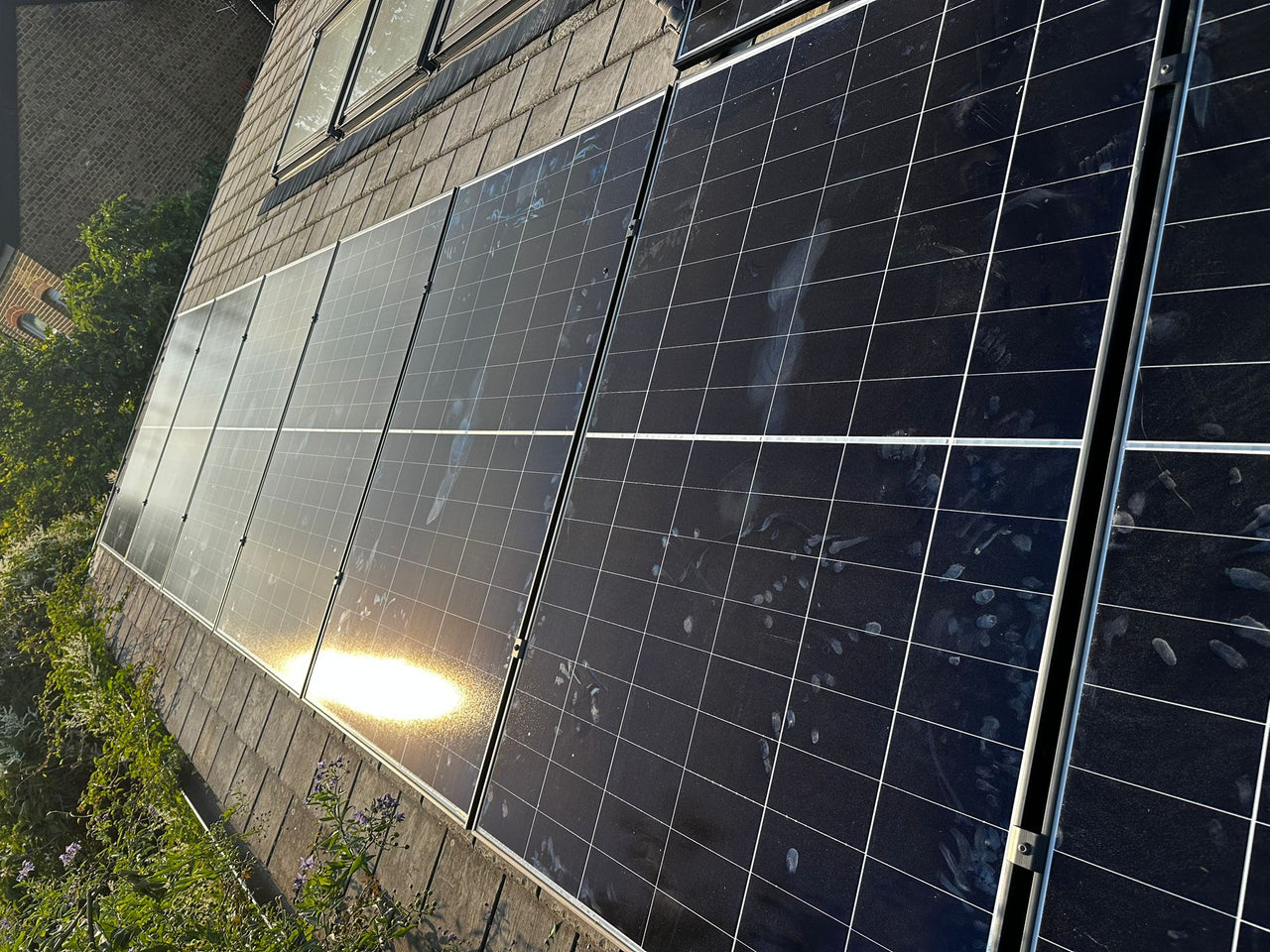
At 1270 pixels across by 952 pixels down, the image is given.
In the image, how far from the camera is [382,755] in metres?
5.05

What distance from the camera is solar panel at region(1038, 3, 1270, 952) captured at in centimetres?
188

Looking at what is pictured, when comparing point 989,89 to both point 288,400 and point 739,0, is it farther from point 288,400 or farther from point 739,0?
point 288,400

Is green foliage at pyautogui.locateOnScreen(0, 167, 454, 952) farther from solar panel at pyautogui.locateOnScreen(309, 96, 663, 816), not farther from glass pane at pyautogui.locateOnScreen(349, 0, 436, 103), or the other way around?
glass pane at pyautogui.locateOnScreen(349, 0, 436, 103)

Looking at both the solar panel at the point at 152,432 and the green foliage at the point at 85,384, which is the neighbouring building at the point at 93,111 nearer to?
the green foliage at the point at 85,384

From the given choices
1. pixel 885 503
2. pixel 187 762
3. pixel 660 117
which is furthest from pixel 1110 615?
pixel 187 762

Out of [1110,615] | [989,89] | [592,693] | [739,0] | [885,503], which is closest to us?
[1110,615]

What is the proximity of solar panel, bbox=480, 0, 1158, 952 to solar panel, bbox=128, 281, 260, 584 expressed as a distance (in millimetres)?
8853

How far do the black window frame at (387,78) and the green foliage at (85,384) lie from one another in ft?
31.5

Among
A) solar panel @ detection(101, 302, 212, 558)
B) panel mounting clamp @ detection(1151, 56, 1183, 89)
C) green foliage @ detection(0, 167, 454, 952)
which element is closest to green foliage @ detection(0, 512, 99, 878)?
green foliage @ detection(0, 167, 454, 952)

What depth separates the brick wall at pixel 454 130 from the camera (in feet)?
19.6

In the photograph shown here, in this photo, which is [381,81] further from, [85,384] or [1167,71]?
[85,384]

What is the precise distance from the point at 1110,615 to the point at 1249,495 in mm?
454

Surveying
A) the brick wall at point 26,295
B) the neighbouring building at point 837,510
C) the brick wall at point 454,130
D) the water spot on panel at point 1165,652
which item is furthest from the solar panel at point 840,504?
the brick wall at point 26,295

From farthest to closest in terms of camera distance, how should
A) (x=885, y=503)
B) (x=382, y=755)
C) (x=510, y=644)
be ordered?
(x=382, y=755) → (x=510, y=644) → (x=885, y=503)
